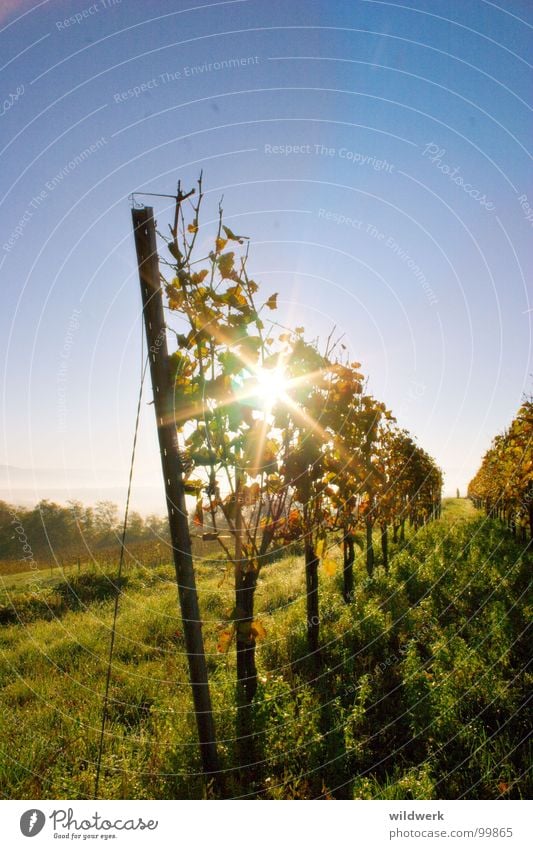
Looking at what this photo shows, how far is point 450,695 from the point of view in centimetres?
513

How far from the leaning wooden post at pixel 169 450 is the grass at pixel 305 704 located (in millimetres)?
1166

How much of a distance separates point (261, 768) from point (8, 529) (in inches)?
2604

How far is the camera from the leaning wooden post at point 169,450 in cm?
321

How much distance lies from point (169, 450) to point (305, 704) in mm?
3718

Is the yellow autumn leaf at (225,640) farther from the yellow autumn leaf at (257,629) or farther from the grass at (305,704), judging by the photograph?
the grass at (305,704)

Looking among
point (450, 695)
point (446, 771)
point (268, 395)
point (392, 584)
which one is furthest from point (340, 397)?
point (392, 584)
